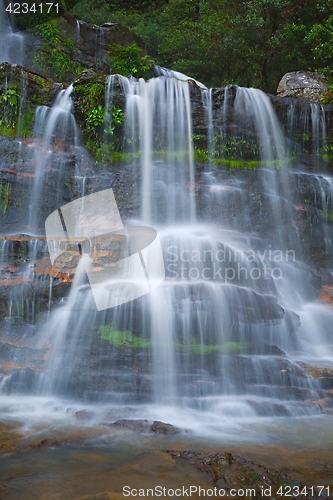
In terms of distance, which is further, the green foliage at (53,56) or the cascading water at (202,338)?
the green foliage at (53,56)

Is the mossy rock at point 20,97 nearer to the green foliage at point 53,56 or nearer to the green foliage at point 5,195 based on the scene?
the green foliage at point 5,195

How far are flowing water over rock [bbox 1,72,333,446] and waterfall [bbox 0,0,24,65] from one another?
15.2ft

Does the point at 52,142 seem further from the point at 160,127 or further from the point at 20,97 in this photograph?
the point at 160,127

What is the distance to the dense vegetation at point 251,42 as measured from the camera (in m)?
16.0

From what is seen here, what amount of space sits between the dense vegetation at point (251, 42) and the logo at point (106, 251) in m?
10.2

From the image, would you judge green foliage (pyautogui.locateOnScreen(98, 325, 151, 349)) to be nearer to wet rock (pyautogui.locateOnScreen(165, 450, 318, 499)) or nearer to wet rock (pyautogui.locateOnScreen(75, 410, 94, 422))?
wet rock (pyautogui.locateOnScreen(75, 410, 94, 422))

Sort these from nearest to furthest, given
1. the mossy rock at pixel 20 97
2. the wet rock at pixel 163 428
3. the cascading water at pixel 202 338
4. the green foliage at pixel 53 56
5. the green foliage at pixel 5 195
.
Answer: the wet rock at pixel 163 428 < the cascading water at pixel 202 338 < the green foliage at pixel 5 195 < the mossy rock at pixel 20 97 < the green foliage at pixel 53 56

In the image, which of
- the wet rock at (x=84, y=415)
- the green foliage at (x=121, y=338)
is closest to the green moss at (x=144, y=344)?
the green foliage at (x=121, y=338)

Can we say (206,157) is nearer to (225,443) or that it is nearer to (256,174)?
(256,174)

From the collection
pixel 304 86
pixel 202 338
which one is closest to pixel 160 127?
pixel 304 86

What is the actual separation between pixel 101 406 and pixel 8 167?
7108 millimetres

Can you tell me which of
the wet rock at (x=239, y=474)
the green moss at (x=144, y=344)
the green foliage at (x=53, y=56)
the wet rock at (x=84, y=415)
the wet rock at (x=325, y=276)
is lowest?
the wet rock at (x=239, y=474)

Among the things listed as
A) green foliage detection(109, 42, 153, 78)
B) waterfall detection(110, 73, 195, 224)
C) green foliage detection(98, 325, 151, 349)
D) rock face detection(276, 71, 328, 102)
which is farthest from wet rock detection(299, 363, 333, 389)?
green foliage detection(109, 42, 153, 78)

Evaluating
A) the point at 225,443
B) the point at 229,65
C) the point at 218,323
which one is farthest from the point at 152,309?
the point at 229,65
